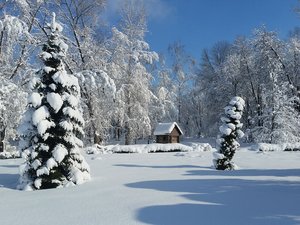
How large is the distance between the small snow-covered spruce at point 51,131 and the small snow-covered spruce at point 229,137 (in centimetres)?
643

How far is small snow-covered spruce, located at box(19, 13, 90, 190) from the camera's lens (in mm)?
12188

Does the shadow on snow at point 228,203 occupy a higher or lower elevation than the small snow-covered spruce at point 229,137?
lower

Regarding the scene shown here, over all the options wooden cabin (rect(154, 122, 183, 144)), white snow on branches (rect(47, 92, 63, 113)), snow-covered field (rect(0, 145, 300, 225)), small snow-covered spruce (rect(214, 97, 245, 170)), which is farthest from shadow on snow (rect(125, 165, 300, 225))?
wooden cabin (rect(154, 122, 183, 144))

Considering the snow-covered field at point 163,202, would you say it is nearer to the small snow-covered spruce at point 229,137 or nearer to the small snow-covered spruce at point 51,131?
the small snow-covered spruce at point 51,131

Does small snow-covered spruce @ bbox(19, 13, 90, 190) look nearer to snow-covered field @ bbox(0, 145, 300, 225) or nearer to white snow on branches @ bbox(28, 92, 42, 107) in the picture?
white snow on branches @ bbox(28, 92, 42, 107)

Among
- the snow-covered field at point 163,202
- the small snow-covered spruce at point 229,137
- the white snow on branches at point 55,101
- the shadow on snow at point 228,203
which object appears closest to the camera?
the shadow on snow at point 228,203

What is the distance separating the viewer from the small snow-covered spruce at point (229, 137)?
1606cm

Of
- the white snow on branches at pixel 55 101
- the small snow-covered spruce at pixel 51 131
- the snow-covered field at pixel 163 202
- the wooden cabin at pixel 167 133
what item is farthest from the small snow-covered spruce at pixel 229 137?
the wooden cabin at pixel 167 133

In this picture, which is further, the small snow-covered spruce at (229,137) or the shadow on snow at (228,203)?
the small snow-covered spruce at (229,137)

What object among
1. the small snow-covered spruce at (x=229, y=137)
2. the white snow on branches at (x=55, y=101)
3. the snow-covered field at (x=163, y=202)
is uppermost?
the white snow on branches at (x=55, y=101)

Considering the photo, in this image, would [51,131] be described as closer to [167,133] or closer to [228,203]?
[228,203]

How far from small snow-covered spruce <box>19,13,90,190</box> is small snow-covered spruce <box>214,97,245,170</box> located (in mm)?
6432

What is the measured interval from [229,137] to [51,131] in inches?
329

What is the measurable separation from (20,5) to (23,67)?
4.61 meters
